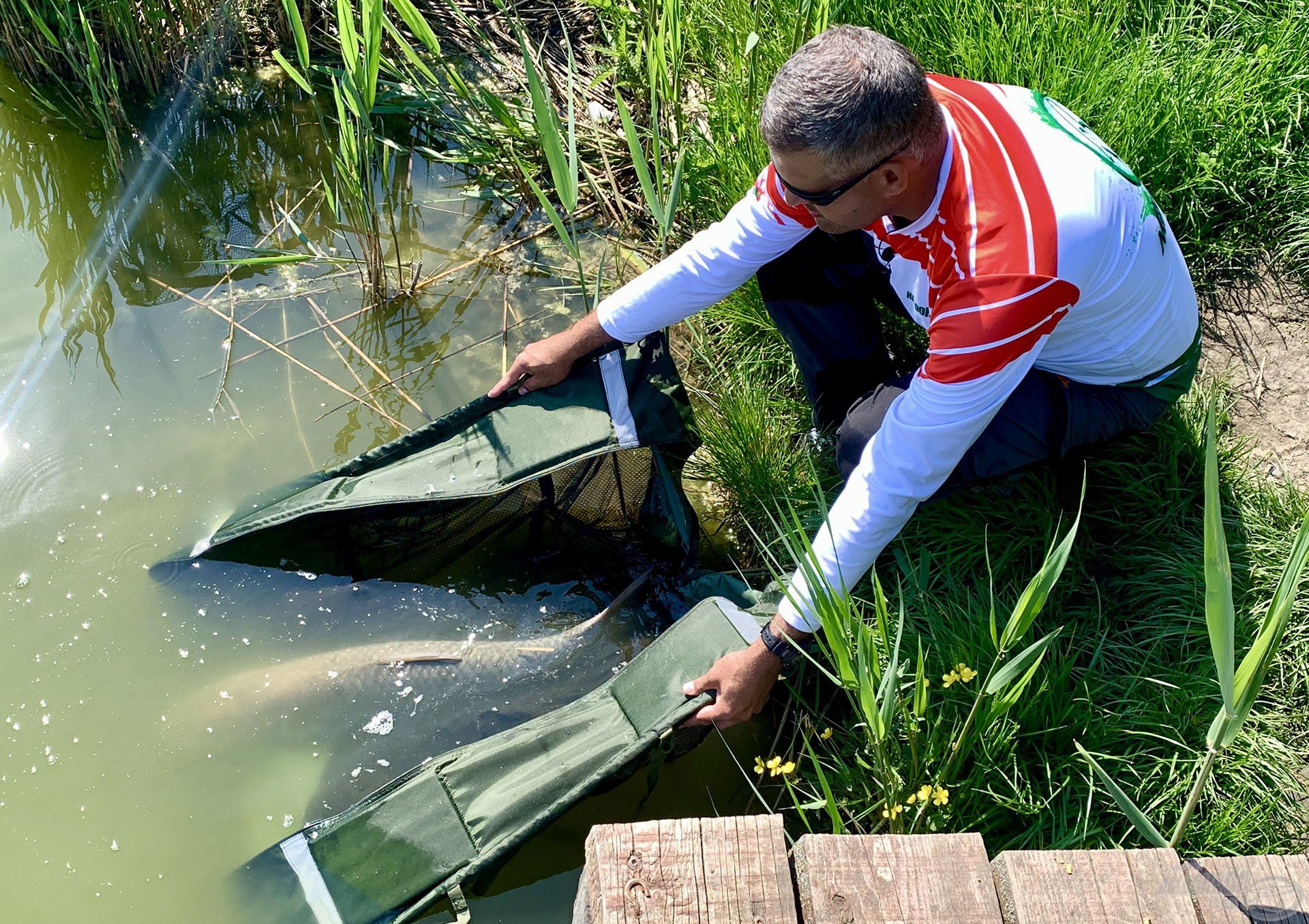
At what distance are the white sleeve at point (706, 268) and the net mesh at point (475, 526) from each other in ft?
1.20

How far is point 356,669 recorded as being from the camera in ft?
8.74

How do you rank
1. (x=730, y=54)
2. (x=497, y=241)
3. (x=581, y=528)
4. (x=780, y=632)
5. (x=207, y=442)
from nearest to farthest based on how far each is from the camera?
(x=780, y=632), (x=581, y=528), (x=207, y=442), (x=730, y=54), (x=497, y=241)

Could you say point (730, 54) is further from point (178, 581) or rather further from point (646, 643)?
point (178, 581)

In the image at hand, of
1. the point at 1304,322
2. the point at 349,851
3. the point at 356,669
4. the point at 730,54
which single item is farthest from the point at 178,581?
the point at 1304,322

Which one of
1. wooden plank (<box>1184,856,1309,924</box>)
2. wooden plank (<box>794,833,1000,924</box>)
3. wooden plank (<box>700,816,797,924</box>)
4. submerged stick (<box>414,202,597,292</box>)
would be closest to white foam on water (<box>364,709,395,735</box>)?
wooden plank (<box>700,816,797,924</box>)

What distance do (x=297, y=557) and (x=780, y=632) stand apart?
1.42 metres

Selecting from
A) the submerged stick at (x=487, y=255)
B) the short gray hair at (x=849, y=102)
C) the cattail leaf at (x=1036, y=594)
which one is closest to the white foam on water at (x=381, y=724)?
the submerged stick at (x=487, y=255)

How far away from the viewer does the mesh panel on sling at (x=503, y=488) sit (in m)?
2.53

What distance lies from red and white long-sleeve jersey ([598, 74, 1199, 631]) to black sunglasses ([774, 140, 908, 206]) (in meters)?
0.18

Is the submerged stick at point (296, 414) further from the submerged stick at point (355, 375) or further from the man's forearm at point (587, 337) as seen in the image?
the man's forearm at point (587, 337)

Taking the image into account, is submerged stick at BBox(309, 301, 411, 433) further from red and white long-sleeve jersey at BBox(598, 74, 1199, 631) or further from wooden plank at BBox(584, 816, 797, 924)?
wooden plank at BBox(584, 816, 797, 924)

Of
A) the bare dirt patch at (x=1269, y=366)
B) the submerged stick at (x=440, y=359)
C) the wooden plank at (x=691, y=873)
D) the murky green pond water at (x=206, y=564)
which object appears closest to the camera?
the wooden plank at (x=691, y=873)

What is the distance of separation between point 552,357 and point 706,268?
0.45 meters

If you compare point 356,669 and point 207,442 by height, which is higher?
point 207,442
